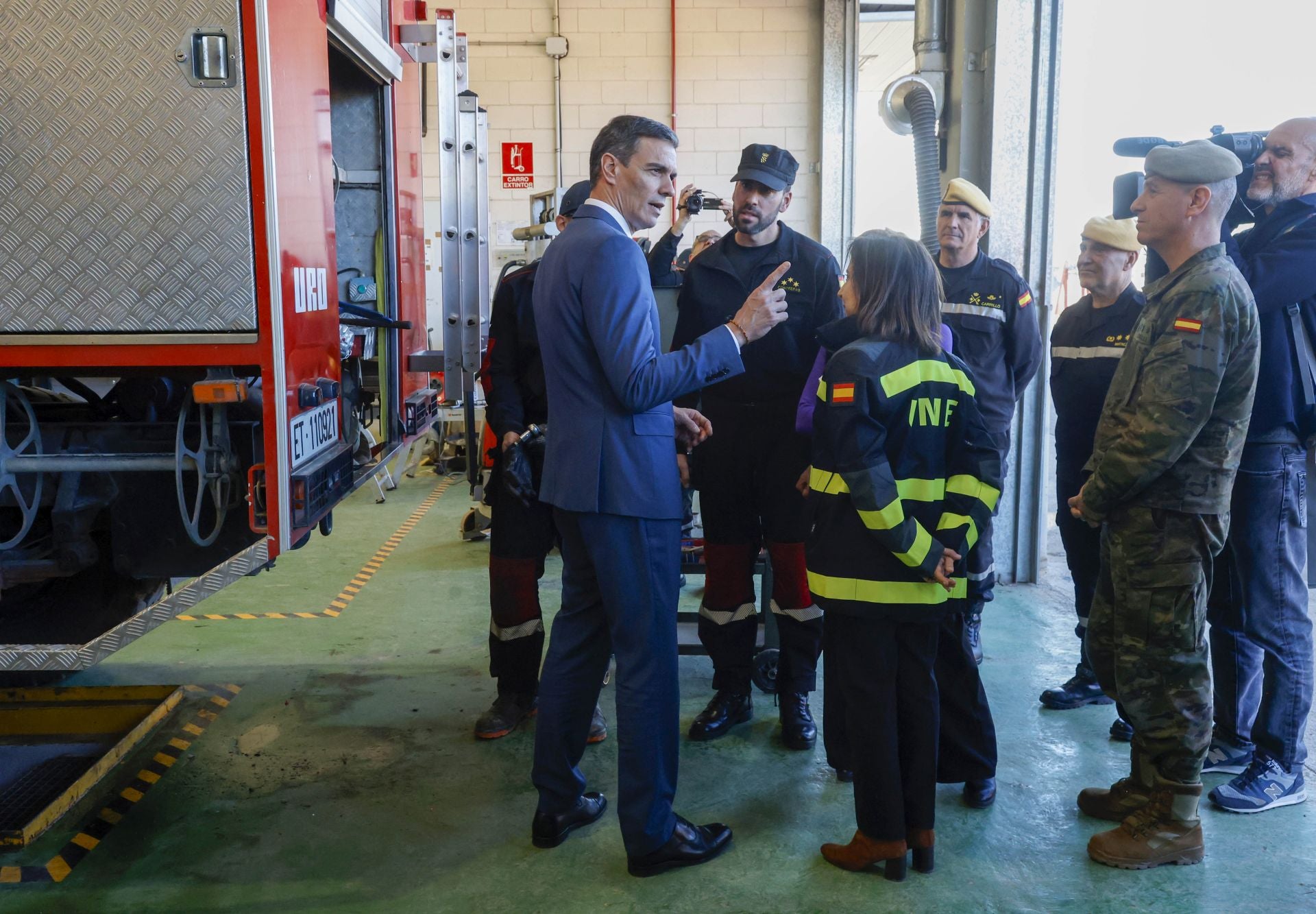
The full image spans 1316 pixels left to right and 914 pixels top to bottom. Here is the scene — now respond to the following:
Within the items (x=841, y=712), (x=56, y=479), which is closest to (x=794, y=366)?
(x=841, y=712)

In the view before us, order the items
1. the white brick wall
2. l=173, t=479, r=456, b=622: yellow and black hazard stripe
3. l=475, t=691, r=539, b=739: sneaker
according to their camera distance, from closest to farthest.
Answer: l=475, t=691, r=539, b=739: sneaker < l=173, t=479, r=456, b=622: yellow and black hazard stripe < the white brick wall

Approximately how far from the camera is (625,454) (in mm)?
2652

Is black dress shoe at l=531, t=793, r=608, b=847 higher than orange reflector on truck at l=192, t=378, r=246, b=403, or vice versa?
orange reflector on truck at l=192, t=378, r=246, b=403

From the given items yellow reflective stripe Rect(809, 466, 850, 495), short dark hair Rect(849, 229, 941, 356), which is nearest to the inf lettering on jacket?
short dark hair Rect(849, 229, 941, 356)

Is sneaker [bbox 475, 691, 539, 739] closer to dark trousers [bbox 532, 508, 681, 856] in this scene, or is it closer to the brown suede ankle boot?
dark trousers [bbox 532, 508, 681, 856]

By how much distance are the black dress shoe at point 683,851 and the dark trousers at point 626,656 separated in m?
0.03

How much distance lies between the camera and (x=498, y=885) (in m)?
A: 2.79

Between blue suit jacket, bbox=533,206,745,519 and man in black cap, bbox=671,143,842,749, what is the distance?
98 cm

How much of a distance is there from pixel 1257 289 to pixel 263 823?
137 inches

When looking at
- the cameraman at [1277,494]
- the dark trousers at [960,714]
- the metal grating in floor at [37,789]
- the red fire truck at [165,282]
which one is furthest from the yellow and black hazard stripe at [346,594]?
the cameraman at [1277,494]

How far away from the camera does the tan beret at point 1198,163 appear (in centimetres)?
281

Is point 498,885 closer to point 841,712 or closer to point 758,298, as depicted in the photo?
point 841,712

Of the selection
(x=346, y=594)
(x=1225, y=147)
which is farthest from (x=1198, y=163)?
(x=346, y=594)

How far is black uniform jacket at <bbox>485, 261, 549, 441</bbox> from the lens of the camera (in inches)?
144
